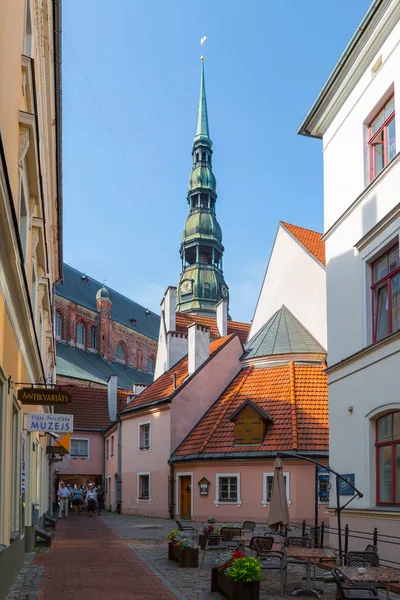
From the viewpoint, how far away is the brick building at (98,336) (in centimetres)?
6228

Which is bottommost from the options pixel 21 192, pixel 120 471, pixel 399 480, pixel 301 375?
pixel 120 471

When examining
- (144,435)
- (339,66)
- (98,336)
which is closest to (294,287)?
(144,435)

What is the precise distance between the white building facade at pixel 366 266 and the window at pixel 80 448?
30.8 metres

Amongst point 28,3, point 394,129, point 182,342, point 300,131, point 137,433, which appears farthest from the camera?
point 182,342

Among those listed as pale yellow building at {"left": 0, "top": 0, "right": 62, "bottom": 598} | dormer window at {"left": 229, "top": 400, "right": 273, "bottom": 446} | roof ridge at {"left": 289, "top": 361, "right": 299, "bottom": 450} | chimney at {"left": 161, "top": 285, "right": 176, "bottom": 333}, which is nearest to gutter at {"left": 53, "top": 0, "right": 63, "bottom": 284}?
pale yellow building at {"left": 0, "top": 0, "right": 62, "bottom": 598}

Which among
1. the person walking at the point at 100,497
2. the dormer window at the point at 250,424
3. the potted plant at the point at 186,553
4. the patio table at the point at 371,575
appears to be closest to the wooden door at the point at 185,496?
the dormer window at the point at 250,424

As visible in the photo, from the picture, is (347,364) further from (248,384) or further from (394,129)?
(248,384)

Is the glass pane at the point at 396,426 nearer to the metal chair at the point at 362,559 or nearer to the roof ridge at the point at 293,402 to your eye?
the metal chair at the point at 362,559

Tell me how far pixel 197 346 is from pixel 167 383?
2919 mm

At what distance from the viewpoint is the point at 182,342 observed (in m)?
39.0

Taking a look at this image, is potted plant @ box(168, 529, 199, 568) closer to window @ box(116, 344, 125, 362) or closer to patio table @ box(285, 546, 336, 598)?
patio table @ box(285, 546, 336, 598)

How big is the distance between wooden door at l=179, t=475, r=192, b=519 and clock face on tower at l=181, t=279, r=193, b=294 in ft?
131

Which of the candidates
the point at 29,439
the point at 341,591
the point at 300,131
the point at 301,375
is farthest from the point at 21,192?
the point at 301,375

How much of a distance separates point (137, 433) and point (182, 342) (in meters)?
6.17
